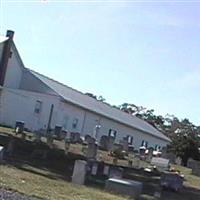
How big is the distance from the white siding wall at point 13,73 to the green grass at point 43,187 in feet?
104

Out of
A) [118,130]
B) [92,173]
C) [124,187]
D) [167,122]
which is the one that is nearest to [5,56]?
[118,130]

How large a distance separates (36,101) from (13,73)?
346 centimetres

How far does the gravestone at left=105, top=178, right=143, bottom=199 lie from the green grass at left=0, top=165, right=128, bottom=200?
29.0 inches

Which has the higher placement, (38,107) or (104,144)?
(38,107)

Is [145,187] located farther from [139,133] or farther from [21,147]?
[139,133]

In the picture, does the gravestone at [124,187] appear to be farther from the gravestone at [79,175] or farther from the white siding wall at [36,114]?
the white siding wall at [36,114]

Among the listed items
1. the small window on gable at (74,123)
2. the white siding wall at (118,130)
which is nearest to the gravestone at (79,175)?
the small window on gable at (74,123)

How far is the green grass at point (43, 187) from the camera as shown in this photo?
13812 millimetres

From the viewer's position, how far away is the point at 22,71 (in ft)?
167

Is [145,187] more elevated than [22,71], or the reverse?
[22,71]

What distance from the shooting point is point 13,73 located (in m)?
50.0

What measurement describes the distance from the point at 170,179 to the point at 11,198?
11160 mm

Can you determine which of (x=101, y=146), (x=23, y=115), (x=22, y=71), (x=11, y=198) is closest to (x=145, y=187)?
(x=11, y=198)

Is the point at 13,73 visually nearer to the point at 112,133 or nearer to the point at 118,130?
the point at 112,133
